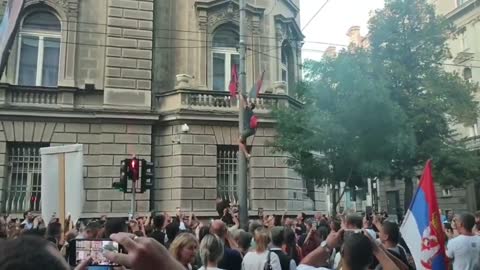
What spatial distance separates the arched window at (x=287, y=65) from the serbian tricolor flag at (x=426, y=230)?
18.5 meters

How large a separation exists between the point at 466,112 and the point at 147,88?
43.4 ft

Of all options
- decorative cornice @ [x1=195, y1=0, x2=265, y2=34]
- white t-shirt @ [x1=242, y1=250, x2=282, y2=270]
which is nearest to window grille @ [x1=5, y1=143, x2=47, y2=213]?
decorative cornice @ [x1=195, y1=0, x2=265, y2=34]

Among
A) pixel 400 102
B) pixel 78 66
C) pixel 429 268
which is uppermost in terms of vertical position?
pixel 78 66

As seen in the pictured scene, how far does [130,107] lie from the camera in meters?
19.6

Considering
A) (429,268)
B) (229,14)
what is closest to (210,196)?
(229,14)

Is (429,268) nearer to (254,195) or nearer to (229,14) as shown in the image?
(254,195)

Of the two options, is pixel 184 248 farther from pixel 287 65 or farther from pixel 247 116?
pixel 287 65

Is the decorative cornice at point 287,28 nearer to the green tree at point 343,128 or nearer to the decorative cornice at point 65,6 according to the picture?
the green tree at point 343,128

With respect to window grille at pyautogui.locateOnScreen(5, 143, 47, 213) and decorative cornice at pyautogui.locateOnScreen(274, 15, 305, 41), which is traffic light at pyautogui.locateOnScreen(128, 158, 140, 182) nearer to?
window grille at pyautogui.locateOnScreen(5, 143, 47, 213)

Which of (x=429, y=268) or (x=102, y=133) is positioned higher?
(x=102, y=133)

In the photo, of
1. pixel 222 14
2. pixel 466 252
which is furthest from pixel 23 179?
pixel 466 252

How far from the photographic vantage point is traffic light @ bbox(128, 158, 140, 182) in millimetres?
14500

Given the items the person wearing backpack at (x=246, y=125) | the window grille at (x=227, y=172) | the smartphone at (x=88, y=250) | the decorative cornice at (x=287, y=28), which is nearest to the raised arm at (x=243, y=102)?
the person wearing backpack at (x=246, y=125)

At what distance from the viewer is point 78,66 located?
776 inches
